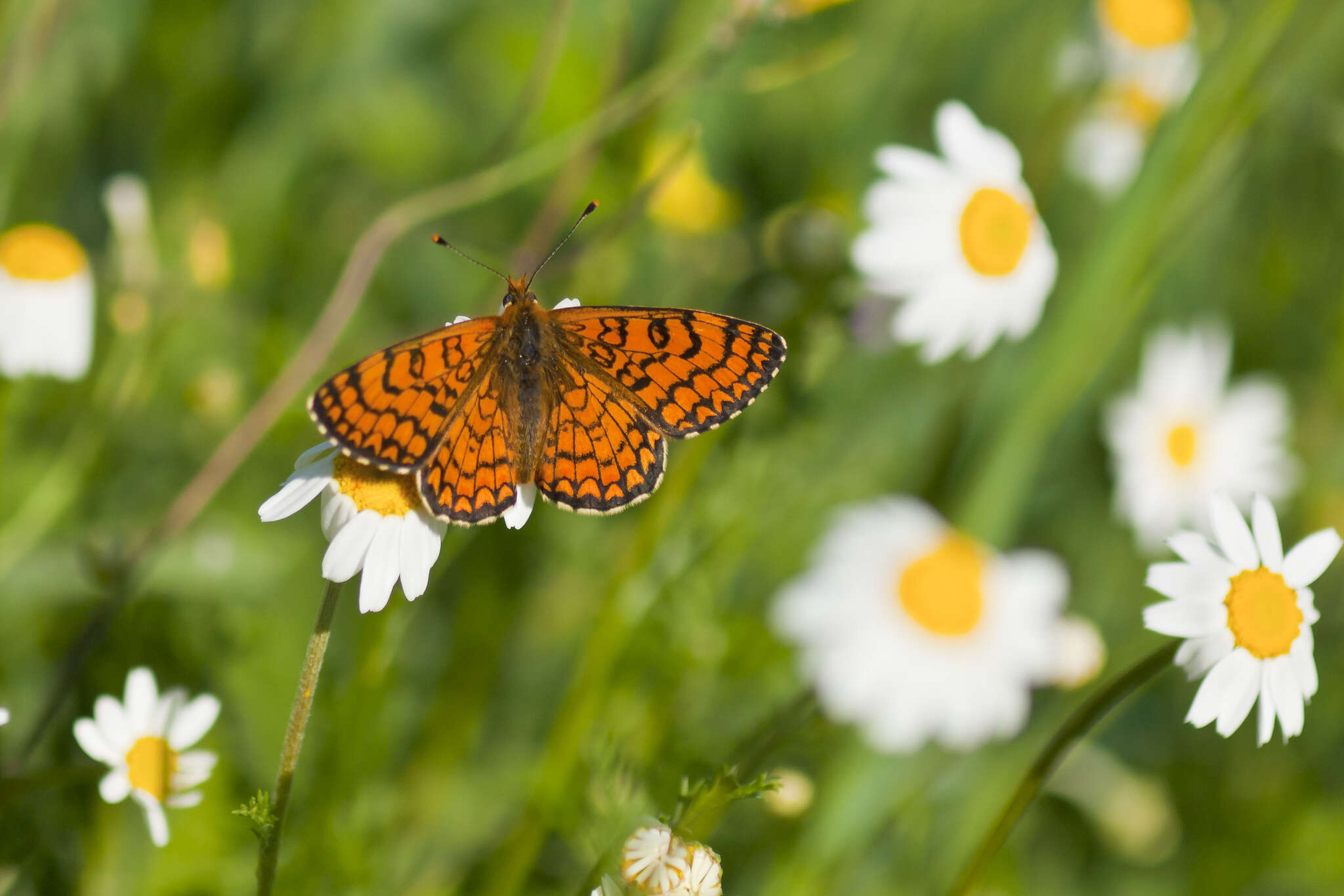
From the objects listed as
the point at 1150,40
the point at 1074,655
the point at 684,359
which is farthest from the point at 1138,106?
the point at 684,359

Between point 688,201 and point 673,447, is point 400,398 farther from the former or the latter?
point 688,201

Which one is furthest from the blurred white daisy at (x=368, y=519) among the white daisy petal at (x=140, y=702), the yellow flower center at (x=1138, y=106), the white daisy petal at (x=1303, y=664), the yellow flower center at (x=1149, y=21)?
the yellow flower center at (x=1149, y=21)

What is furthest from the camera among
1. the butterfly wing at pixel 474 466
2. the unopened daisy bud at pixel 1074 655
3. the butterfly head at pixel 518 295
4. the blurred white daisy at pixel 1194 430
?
the blurred white daisy at pixel 1194 430

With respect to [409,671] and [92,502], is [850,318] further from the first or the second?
[92,502]

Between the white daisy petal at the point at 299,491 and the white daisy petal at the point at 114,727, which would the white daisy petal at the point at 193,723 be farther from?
the white daisy petal at the point at 299,491

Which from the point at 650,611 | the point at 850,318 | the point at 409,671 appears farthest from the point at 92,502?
the point at 850,318

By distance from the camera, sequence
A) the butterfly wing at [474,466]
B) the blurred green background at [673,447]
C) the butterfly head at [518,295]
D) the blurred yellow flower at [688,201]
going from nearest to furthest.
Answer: the butterfly wing at [474,466]
the butterfly head at [518,295]
the blurred green background at [673,447]
the blurred yellow flower at [688,201]

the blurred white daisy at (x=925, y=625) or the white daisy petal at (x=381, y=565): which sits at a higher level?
the blurred white daisy at (x=925, y=625)
